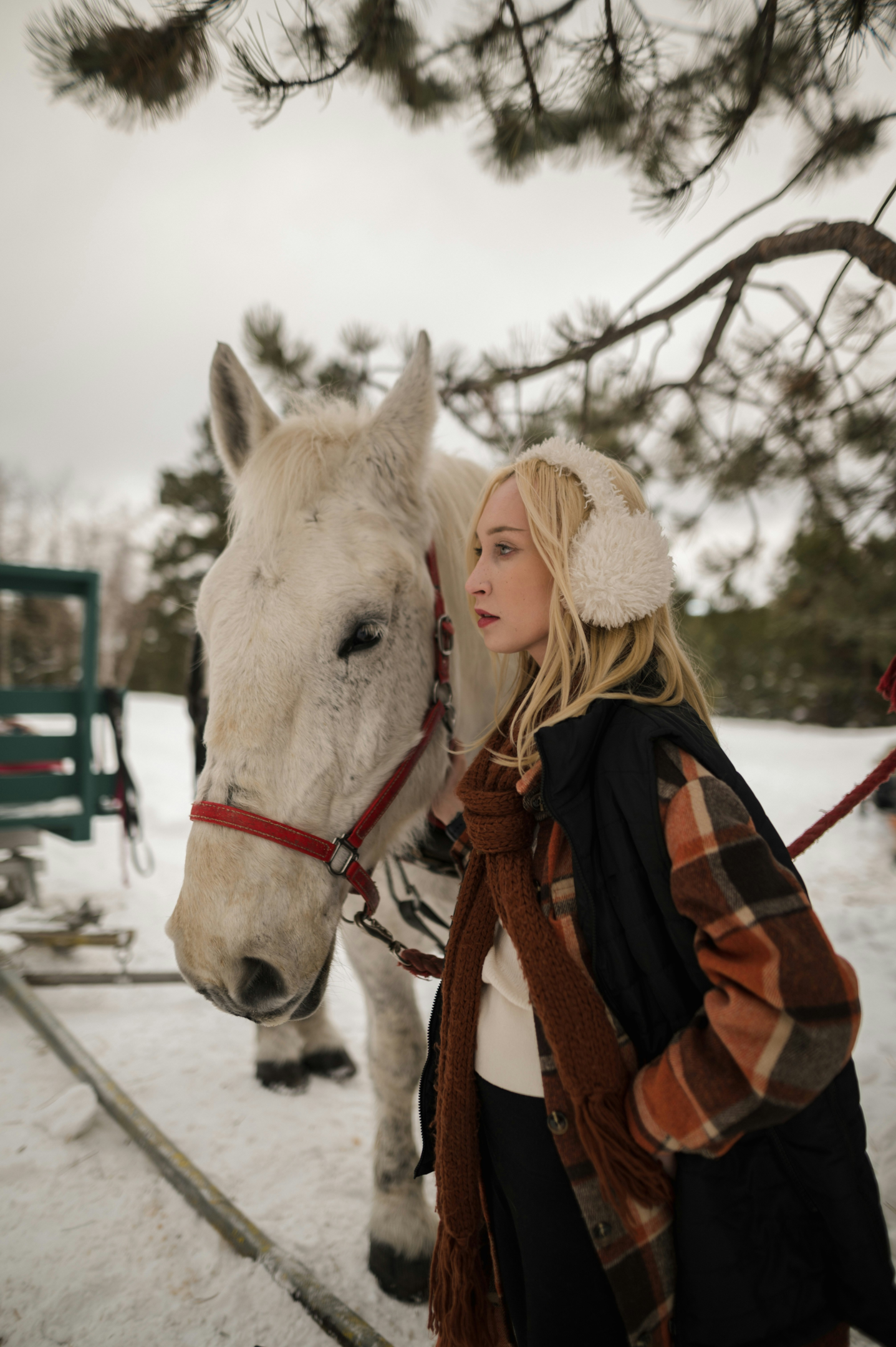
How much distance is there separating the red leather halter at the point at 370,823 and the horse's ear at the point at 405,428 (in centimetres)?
21

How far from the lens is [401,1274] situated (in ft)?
6.53

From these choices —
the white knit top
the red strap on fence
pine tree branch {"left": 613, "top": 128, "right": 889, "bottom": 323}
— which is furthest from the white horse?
pine tree branch {"left": 613, "top": 128, "right": 889, "bottom": 323}

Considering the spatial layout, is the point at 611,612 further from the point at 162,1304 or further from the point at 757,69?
the point at 162,1304

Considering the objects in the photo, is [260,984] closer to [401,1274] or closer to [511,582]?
[511,582]

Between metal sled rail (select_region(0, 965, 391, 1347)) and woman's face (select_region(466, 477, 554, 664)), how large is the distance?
1.83 m

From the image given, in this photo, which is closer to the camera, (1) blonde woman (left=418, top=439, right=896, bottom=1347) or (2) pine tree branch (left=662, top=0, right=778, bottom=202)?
(1) blonde woman (left=418, top=439, right=896, bottom=1347)

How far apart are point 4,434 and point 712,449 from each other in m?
25.7

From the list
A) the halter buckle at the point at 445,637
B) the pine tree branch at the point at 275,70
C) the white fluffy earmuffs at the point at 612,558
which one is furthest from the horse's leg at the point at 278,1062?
the pine tree branch at the point at 275,70

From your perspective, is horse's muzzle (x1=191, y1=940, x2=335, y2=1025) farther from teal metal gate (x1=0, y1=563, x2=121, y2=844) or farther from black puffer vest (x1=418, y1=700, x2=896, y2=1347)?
teal metal gate (x1=0, y1=563, x2=121, y2=844)

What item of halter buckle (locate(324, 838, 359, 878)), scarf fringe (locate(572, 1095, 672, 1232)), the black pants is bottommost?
the black pants

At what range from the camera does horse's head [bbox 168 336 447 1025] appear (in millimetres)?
1182

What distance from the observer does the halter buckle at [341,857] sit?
1.29 m

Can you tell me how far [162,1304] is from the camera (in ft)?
6.09

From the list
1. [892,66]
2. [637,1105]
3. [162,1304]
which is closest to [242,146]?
[892,66]
